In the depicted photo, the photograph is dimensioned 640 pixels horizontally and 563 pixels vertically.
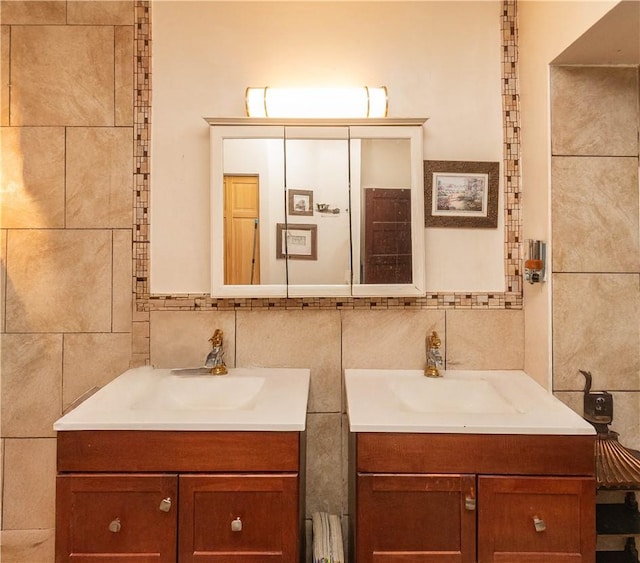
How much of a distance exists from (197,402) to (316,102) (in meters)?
1.10

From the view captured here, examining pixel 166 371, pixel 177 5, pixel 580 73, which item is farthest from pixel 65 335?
pixel 580 73

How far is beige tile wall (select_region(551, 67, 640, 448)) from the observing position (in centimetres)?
136

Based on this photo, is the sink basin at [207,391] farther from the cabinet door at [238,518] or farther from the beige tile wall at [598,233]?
the beige tile wall at [598,233]

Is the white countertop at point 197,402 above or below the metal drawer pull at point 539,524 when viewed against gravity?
above

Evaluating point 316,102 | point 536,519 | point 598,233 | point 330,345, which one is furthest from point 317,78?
point 536,519

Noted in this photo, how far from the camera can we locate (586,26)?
1.15 metres

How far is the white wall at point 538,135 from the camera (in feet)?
4.40

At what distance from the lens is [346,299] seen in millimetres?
1614

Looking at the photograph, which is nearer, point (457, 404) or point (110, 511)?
point (110, 511)

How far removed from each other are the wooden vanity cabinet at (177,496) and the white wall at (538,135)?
885 millimetres

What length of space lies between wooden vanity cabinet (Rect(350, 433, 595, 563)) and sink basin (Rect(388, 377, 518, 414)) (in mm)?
340

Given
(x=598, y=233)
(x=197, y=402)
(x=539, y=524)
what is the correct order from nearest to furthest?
1. (x=539, y=524)
2. (x=598, y=233)
3. (x=197, y=402)

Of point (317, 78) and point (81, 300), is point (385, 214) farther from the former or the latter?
point (81, 300)

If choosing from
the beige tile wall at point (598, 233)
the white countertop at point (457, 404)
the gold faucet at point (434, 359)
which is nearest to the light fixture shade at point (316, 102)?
the beige tile wall at point (598, 233)
